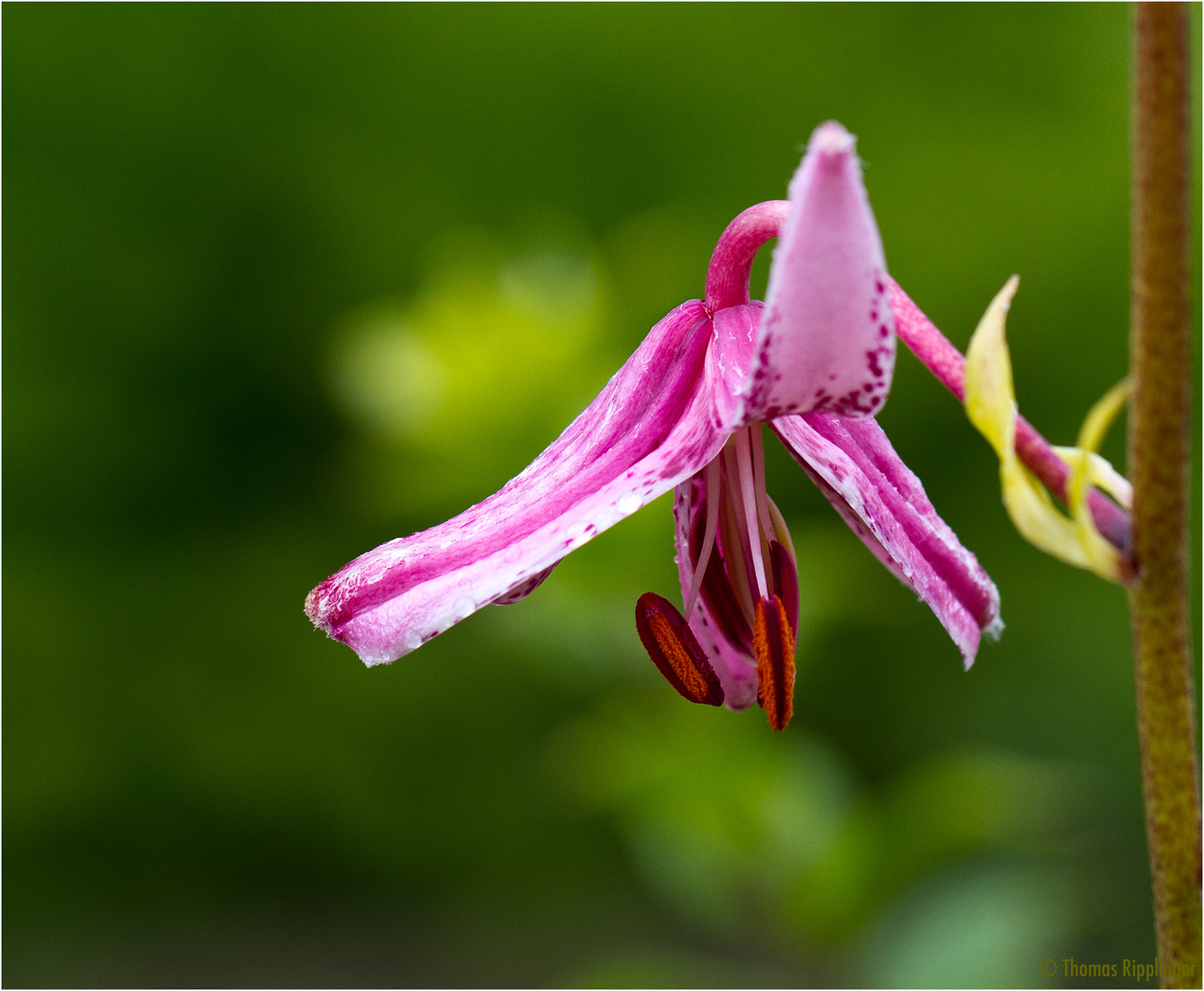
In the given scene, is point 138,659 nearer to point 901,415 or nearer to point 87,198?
point 87,198

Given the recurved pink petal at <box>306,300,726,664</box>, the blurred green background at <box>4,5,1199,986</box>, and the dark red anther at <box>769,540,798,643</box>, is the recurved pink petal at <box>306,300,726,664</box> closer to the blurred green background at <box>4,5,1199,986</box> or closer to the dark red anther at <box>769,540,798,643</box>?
the dark red anther at <box>769,540,798,643</box>

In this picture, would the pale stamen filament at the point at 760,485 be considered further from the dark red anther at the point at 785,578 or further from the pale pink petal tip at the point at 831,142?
the pale pink petal tip at the point at 831,142

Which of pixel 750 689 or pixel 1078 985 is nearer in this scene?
pixel 750 689

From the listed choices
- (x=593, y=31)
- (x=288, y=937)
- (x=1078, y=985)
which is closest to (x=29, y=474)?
(x=288, y=937)

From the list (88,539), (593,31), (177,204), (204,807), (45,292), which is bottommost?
(204,807)

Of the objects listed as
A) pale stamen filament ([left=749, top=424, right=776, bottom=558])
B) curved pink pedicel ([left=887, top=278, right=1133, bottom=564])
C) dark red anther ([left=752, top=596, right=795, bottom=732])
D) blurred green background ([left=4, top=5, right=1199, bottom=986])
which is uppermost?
blurred green background ([left=4, top=5, right=1199, bottom=986])

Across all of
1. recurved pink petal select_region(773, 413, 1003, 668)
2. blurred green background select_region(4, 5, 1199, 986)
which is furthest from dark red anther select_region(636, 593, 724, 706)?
blurred green background select_region(4, 5, 1199, 986)

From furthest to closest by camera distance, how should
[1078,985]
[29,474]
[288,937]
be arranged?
1. [288,937]
2. [29,474]
3. [1078,985]

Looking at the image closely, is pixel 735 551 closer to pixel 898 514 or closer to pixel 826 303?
pixel 898 514

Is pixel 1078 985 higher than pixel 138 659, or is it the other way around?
pixel 138 659
